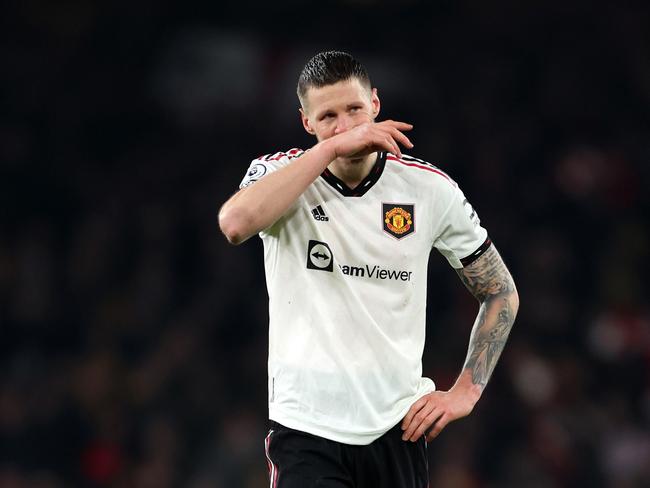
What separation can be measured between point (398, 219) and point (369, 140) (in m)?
0.45

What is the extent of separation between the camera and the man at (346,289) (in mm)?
3316

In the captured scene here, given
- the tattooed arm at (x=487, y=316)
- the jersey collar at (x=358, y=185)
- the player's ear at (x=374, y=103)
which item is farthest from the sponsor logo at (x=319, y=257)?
the tattooed arm at (x=487, y=316)

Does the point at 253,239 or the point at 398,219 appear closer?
the point at 398,219

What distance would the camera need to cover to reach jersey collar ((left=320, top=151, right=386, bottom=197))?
3576mm

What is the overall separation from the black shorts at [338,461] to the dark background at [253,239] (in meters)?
4.81

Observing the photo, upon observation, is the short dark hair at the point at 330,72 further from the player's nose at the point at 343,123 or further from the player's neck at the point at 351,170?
the player's neck at the point at 351,170

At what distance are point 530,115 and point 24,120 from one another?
5.88m

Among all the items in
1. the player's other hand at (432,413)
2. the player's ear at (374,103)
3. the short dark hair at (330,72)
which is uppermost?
the short dark hair at (330,72)

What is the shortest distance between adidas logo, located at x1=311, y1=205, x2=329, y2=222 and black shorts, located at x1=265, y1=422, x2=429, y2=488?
2.39 ft

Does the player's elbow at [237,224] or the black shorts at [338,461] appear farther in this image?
the black shorts at [338,461]

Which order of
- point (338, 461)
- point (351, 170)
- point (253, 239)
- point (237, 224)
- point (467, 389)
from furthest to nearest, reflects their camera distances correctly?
point (253, 239), point (467, 389), point (351, 170), point (338, 461), point (237, 224)

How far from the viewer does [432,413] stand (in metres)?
3.50

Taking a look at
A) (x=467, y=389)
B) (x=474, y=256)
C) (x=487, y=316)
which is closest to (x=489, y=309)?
(x=487, y=316)

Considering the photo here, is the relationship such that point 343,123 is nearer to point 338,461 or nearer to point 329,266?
point 329,266
